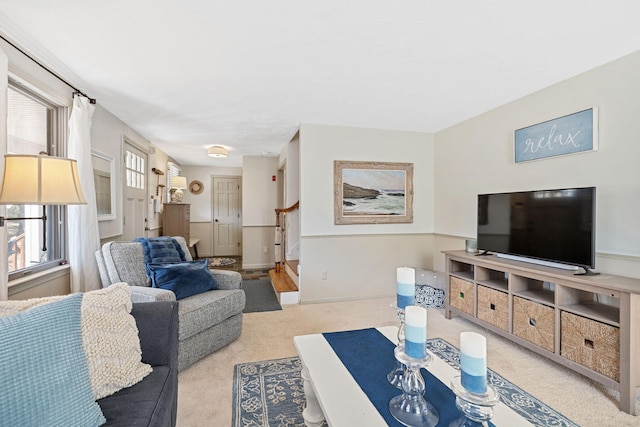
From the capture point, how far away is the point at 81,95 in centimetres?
254

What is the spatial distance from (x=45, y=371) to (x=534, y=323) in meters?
2.94

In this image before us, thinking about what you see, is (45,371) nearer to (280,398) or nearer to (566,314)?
(280,398)

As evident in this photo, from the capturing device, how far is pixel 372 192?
13.2ft

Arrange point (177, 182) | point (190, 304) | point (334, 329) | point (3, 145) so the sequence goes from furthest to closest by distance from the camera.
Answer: point (177, 182), point (334, 329), point (190, 304), point (3, 145)

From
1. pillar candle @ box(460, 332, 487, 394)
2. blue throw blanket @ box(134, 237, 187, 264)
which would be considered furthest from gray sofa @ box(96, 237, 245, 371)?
pillar candle @ box(460, 332, 487, 394)

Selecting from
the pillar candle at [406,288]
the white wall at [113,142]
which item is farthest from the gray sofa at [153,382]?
the white wall at [113,142]

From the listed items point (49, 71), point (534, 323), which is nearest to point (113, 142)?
point (49, 71)

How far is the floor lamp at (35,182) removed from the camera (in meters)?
1.46

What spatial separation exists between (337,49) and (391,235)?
267 centimetres

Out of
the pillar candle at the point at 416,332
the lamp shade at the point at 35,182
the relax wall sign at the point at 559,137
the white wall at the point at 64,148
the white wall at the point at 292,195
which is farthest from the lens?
the white wall at the point at 292,195

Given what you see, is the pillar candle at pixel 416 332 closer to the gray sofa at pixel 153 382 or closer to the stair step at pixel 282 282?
the gray sofa at pixel 153 382

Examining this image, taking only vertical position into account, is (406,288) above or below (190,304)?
above

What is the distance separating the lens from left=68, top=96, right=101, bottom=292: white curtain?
243 centimetres

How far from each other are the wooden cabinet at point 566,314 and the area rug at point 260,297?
7.29ft
